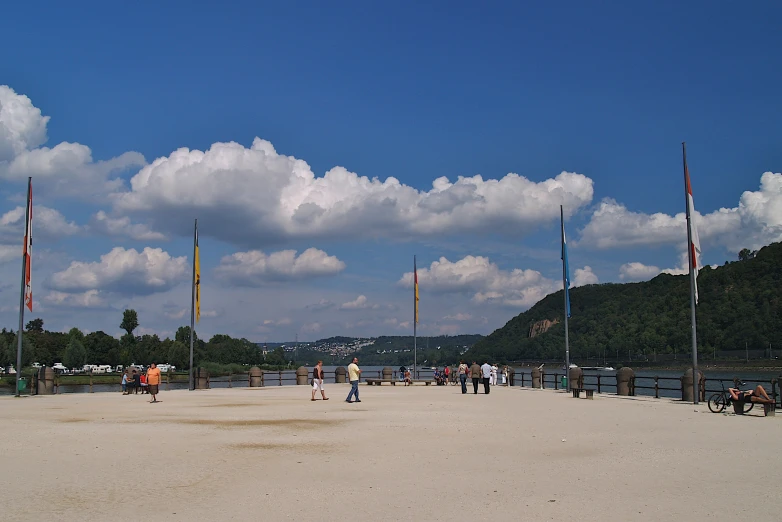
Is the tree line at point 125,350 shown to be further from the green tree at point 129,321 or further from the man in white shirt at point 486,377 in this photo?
the man in white shirt at point 486,377

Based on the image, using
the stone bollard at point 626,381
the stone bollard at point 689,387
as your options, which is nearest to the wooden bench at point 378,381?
the stone bollard at point 626,381

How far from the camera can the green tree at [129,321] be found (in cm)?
16212

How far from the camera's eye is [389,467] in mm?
12211

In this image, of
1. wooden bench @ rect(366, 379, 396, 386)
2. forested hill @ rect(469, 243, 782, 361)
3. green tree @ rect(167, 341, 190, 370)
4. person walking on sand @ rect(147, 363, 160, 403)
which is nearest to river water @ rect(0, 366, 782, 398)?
wooden bench @ rect(366, 379, 396, 386)

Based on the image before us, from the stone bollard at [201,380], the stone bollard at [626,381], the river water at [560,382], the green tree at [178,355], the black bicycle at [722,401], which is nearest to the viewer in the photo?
the black bicycle at [722,401]

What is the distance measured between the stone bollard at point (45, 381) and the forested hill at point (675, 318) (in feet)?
239

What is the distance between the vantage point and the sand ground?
917 centimetres

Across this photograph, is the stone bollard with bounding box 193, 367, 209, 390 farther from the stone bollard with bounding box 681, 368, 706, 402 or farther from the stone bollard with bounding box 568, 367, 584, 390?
the stone bollard with bounding box 681, 368, 706, 402

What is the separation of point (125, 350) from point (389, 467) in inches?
6077

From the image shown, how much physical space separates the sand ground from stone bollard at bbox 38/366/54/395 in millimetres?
14819

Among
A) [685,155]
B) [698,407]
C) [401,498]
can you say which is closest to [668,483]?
[401,498]

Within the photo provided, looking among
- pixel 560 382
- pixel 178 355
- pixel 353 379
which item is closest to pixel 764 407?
pixel 353 379

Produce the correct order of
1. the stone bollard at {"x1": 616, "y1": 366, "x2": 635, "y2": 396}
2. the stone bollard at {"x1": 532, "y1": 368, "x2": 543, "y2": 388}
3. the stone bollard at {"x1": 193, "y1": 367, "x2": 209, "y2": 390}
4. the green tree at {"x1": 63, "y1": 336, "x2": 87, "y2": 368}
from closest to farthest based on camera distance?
the stone bollard at {"x1": 616, "y1": 366, "x2": 635, "y2": 396}, the stone bollard at {"x1": 532, "y1": 368, "x2": 543, "y2": 388}, the stone bollard at {"x1": 193, "y1": 367, "x2": 209, "y2": 390}, the green tree at {"x1": 63, "y1": 336, "x2": 87, "y2": 368}

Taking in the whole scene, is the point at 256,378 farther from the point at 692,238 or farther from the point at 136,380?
the point at 692,238
